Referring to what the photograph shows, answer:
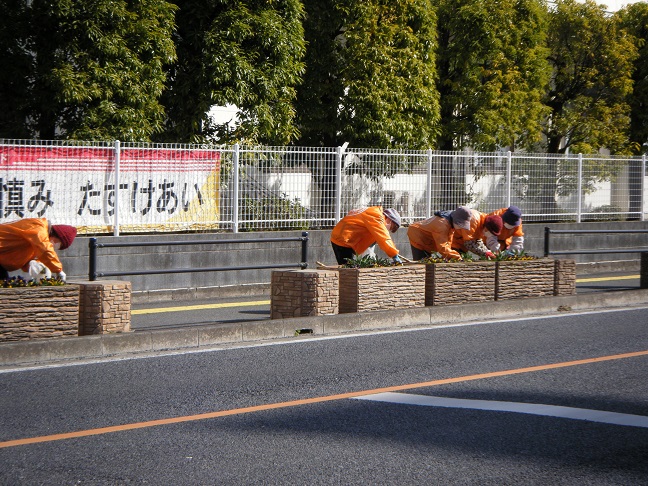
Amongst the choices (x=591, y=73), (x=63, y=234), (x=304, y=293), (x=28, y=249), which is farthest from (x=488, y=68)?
(x=28, y=249)

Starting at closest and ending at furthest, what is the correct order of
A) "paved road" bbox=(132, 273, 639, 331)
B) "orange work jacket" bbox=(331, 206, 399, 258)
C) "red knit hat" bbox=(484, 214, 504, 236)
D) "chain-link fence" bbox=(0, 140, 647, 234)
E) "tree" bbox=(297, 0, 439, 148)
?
"paved road" bbox=(132, 273, 639, 331) → "orange work jacket" bbox=(331, 206, 399, 258) → "red knit hat" bbox=(484, 214, 504, 236) → "chain-link fence" bbox=(0, 140, 647, 234) → "tree" bbox=(297, 0, 439, 148)

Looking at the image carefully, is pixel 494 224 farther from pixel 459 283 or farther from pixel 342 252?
pixel 342 252

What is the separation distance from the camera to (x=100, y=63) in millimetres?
17625

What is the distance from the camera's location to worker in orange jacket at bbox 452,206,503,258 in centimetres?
1396

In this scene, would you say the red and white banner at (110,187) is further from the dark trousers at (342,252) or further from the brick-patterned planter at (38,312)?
the brick-patterned planter at (38,312)

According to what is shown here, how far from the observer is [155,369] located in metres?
9.17

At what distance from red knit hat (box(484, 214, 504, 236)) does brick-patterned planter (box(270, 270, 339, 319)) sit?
3753 millimetres

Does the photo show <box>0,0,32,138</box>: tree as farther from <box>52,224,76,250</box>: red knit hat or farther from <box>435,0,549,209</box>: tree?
<box>435,0,549,209</box>: tree

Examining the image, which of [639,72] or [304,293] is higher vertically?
[639,72]

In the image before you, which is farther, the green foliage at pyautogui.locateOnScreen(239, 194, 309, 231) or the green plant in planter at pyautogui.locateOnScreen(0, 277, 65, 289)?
the green foliage at pyautogui.locateOnScreen(239, 194, 309, 231)

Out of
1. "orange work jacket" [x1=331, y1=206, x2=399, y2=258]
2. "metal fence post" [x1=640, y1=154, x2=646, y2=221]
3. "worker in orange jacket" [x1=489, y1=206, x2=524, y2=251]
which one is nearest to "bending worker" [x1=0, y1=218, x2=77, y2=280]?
Result: "orange work jacket" [x1=331, y1=206, x2=399, y2=258]

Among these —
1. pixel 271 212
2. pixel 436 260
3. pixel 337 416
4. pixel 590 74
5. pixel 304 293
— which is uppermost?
pixel 590 74

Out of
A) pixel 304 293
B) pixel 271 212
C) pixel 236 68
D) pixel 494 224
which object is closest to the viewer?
pixel 304 293

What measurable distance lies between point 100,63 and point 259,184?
12.0ft
